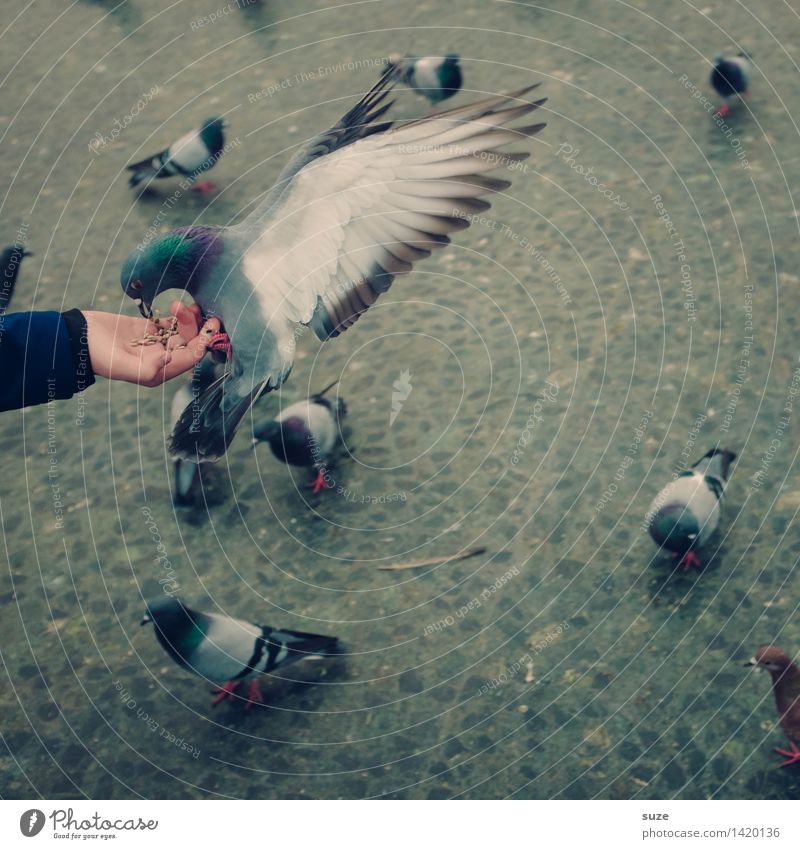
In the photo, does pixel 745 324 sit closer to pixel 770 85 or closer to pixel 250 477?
pixel 770 85

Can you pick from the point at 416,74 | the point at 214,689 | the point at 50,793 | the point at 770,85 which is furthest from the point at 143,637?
the point at 770,85

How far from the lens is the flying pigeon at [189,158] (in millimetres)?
4523

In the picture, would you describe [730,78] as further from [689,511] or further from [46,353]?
[46,353]

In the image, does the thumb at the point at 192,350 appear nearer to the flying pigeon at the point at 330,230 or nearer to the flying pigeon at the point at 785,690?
the flying pigeon at the point at 330,230

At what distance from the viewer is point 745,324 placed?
3.86 meters

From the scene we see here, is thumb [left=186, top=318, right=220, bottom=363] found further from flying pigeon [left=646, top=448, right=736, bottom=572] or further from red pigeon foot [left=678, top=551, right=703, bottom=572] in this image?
red pigeon foot [left=678, top=551, right=703, bottom=572]

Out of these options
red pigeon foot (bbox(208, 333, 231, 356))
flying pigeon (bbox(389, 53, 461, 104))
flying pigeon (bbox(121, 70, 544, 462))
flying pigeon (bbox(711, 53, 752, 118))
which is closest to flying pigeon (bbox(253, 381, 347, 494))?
flying pigeon (bbox(121, 70, 544, 462))

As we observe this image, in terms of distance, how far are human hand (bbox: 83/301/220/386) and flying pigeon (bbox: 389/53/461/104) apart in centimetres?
231

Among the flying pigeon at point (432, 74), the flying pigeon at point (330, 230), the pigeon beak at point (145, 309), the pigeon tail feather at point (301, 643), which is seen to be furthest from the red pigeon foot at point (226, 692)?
the flying pigeon at point (432, 74)

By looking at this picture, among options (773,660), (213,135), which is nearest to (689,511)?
(773,660)

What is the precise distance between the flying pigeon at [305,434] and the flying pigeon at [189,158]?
1.47 m

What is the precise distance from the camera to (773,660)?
2889mm

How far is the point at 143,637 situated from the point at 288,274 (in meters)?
Result: 1.26
